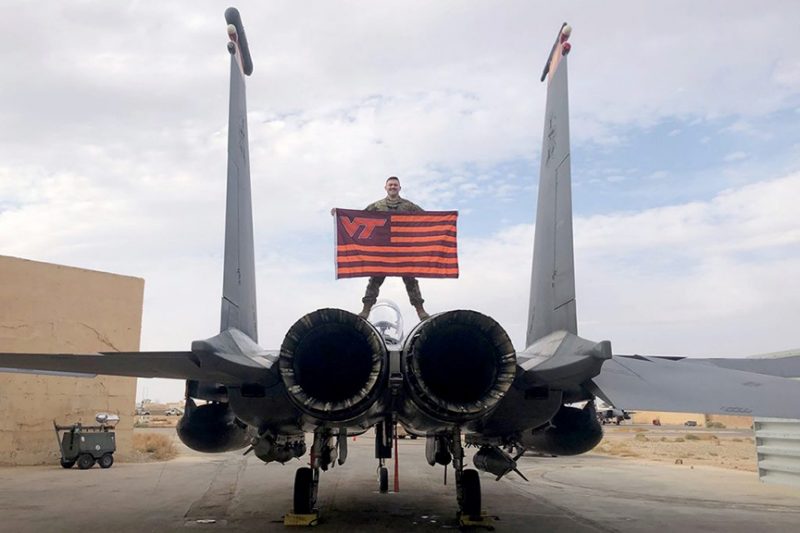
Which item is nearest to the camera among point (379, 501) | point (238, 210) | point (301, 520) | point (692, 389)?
point (692, 389)

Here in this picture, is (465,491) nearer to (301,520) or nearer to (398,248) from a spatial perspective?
(301,520)

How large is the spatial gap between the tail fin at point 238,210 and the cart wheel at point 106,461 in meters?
10.2

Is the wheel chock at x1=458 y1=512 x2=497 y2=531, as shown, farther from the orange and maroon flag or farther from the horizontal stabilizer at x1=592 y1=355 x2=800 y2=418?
the orange and maroon flag

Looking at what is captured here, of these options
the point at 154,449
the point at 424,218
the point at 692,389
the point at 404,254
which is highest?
the point at 424,218

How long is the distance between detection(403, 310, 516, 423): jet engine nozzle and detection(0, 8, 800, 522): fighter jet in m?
0.01

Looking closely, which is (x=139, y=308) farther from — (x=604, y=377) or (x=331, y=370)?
(x=604, y=377)

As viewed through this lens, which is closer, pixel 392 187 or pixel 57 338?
pixel 392 187

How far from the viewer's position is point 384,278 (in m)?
7.90

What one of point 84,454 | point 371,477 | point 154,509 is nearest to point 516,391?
point 154,509

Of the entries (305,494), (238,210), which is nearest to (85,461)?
(305,494)

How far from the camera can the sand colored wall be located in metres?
14.6

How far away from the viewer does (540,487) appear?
1093cm

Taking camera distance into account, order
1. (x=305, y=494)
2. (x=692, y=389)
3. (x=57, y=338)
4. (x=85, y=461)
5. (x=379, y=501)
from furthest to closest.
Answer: (x=57, y=338), (x=85, y=461), (x=379, y=501), (x=305, y=494), (x=692, y=389)

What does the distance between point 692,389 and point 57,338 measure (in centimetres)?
1495
